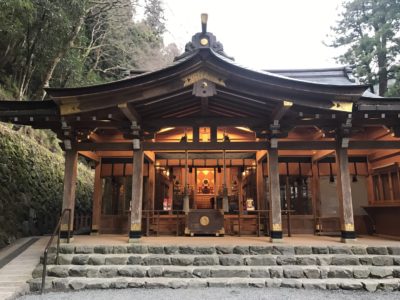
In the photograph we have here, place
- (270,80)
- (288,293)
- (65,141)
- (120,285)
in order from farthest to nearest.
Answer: (65,141) → (270,80) → (120,285) → (288,293)

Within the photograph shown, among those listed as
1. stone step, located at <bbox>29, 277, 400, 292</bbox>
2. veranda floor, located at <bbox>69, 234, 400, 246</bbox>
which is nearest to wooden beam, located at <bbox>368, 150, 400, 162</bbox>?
veranda floor, located at <bbox>69, 234, 400, 246</bbox>

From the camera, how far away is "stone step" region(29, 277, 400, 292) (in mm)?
5062

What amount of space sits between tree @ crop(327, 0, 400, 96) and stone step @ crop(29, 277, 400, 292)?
14.1 metres

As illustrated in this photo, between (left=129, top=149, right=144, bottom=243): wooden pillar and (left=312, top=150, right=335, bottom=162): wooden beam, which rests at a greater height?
(left=312, top=150, right=335, bottom=162): wooden beam

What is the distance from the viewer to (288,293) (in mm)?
4836

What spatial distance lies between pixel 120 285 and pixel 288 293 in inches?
113

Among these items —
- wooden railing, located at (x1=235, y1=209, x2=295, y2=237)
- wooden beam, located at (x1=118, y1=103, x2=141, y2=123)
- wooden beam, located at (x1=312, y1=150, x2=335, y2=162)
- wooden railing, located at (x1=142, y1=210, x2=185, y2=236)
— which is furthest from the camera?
wooden railing, located at (x1=142, y1=210, x2=185, y2=236)

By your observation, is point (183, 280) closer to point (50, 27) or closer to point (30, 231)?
point (30, 231)

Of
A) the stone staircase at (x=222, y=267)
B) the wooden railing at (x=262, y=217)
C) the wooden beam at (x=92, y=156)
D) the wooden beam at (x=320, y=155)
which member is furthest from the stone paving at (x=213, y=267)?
the wooden beam at (x=92, y=156)

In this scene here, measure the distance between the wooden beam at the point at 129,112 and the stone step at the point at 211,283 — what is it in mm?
3347

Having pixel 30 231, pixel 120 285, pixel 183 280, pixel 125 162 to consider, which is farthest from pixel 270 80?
pixel 30 231

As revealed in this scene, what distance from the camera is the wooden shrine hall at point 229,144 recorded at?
622 centimetres

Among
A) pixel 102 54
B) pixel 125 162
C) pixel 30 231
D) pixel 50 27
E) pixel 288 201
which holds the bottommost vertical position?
pixel 30 231

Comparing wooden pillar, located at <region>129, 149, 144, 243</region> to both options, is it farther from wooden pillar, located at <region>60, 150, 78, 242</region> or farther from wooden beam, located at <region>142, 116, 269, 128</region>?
wooden pillar, located at <region>60, 150, 78, 242</region>
